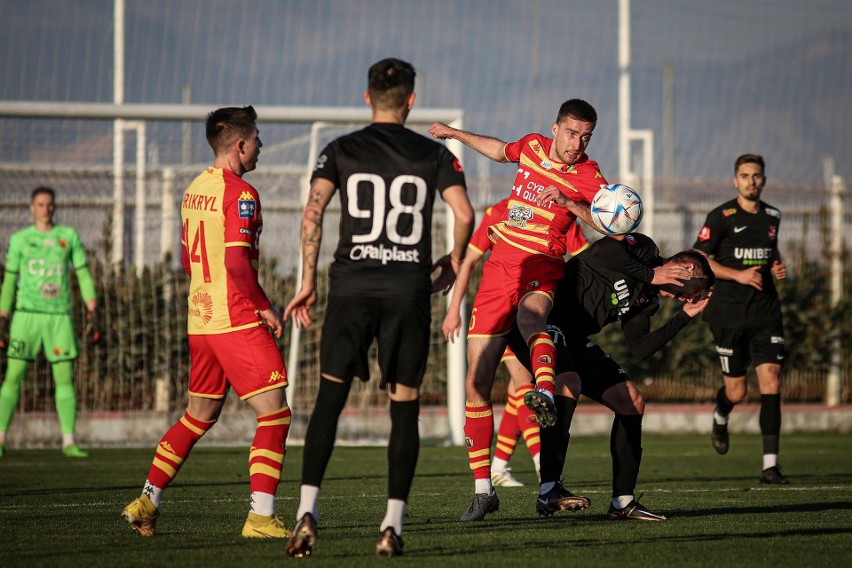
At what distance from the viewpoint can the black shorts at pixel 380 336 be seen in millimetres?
5605

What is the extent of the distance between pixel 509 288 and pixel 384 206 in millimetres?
2461

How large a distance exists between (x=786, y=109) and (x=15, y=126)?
11472mm

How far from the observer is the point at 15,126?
1435cm

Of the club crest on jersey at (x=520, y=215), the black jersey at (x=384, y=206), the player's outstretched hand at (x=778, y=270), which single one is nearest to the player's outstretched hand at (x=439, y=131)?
the club crest on jersey at (x=520, y=215)

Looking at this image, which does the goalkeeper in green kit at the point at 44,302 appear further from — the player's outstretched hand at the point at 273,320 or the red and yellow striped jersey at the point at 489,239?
the player's outstretched hand at the point at 273,320

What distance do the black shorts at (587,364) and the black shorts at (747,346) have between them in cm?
372

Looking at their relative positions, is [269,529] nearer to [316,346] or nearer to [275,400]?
[275,400]

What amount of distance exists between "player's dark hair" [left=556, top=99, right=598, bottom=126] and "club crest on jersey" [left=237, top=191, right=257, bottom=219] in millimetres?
2289

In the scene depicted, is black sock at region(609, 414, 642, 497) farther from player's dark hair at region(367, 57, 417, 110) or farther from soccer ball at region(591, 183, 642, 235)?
player's dark hair at region(367, 57, 417, 110)

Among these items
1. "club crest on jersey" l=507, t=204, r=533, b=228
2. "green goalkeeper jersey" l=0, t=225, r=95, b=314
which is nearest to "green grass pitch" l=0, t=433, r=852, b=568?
"green goalkeeper jersey" l=0, t=225, r=95, b=314

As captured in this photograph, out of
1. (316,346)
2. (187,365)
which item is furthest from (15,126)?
(316,346)

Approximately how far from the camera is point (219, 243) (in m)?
6.54

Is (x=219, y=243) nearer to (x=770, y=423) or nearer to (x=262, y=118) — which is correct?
(x=770, y=423)

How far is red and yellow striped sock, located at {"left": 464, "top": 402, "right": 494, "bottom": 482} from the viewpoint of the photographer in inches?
298
